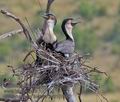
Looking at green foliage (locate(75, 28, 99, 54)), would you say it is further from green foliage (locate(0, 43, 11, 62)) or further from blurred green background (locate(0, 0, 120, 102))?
green foliage (locate(0, 43, 11, 62))

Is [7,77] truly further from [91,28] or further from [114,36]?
[91,28]

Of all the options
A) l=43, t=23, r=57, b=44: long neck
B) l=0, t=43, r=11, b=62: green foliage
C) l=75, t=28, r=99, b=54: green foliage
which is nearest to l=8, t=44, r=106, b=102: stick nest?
l=43, t=23, r=57, b=44: long neck

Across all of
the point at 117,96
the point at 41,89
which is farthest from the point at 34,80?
the point at 117,96

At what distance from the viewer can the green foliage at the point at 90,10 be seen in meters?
46.7

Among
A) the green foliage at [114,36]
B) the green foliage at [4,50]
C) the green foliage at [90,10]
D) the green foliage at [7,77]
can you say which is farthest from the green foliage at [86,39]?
the green foliage at [7,77]

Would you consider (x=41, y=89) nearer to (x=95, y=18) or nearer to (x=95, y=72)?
(x=95, y=72)

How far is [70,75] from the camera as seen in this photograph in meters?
9.44

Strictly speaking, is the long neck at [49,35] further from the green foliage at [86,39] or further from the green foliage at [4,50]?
the green foliage at [86,39]

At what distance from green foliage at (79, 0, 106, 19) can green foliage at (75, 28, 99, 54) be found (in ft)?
7.42

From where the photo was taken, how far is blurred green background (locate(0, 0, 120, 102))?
36188 mm

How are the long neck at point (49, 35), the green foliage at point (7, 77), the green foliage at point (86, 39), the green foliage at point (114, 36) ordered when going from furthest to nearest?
the green foliage at point (114, 36)
the green foliage at point (86, 39)
the long neck at point (49, 35)
the green foliage at point (7, 77)

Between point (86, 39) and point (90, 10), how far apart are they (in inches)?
206

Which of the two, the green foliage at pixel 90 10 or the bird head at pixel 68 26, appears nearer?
the bird head at pixel 68 26

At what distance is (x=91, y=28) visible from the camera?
4484 centimetres
